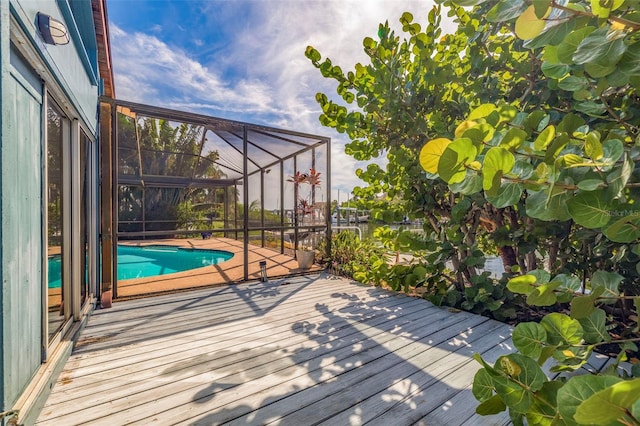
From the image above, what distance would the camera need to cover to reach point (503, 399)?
0.71 metres

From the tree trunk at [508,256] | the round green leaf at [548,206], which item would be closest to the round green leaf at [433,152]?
the round green leaf at [548,206]

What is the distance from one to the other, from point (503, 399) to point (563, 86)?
3.64 feet

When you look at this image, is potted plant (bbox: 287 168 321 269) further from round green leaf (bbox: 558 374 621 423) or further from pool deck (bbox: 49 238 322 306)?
round green leaf (bbox: 558 374 621 423)

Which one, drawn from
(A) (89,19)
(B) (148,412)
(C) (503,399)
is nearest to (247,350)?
(B) (148,412)

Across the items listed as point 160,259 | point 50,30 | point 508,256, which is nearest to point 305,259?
point 508,256

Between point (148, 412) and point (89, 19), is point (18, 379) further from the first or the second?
point (89, 19)

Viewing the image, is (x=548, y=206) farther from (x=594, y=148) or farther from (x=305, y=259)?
(x=305, y=259)

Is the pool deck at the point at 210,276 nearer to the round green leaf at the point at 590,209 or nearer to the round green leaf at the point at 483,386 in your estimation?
the round green leaf at the point at 483,386

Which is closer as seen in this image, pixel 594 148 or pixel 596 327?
pixel 594 148

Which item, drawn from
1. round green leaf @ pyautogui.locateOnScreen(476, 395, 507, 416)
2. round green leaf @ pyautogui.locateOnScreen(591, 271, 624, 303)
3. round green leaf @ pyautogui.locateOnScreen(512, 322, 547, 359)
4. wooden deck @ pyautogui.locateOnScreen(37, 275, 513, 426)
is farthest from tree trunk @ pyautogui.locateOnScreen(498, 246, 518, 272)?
round green leaf @ pyautogui.locateOnScreen(476, 395, 507, 416)

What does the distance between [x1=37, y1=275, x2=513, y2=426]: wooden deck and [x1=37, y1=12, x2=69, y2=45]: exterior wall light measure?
2.22 meters

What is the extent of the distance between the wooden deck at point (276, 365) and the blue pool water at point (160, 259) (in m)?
3.95

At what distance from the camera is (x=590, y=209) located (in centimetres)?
73

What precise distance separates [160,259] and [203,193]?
152 inches
